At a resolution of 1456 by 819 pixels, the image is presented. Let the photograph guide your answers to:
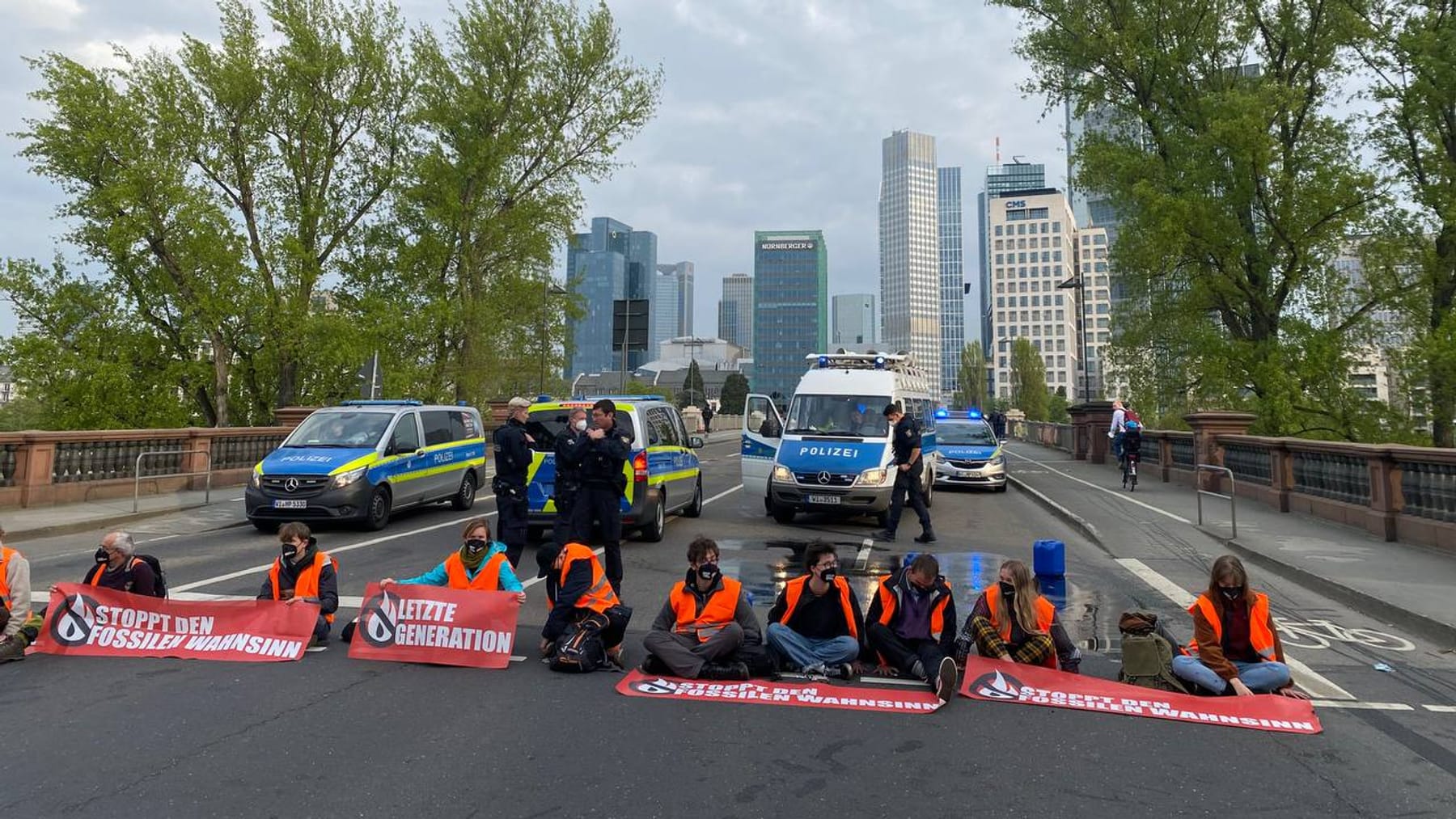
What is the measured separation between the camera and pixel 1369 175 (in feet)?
72.3

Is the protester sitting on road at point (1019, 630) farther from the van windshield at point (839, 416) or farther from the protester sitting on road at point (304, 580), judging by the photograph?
the van windshield at point (839, 416)

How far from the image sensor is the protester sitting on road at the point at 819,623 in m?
5.91

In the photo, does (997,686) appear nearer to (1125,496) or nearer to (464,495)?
(464,495)

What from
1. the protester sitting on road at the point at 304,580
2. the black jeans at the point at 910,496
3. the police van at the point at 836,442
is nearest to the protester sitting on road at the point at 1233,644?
the protester sitting on road at the point at 304,580

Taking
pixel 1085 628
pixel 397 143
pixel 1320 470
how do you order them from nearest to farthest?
pixel 1085 628
pixel 1320 470
pixel 397 143

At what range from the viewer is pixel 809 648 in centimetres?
598

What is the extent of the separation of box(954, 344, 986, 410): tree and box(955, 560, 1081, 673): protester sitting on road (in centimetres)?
10343

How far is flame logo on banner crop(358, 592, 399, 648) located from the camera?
20.6 feet

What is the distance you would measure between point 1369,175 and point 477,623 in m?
25.4

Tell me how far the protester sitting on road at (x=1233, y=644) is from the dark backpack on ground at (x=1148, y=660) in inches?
3.0

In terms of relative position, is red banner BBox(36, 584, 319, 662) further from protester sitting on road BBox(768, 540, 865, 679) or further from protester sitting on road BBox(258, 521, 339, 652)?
protester sitting on road BBox(768, 540, 865, 679)

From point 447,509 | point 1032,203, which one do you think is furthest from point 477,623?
point 1032,203

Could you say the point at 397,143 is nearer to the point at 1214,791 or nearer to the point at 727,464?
the point at 727,464

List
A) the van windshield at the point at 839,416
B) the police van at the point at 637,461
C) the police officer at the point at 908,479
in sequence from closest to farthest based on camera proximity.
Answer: the police van at the point at 637,461
the police officer at the point at 908,479
the van windshield at the point at 839,416
